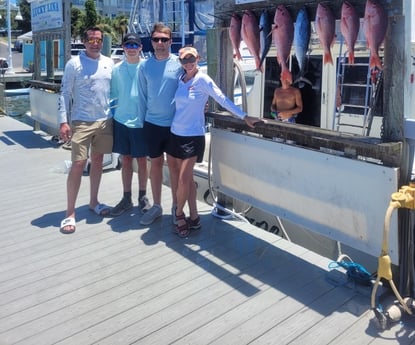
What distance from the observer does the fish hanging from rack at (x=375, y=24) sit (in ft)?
8.96

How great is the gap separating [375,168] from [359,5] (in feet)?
3.34

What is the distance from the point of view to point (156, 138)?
412 centimetres

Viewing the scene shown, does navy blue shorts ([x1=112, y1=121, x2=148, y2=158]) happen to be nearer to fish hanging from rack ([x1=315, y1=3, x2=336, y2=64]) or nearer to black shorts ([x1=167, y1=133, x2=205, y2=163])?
black shorts ([x1=167, y1=133, x2=205, y2=163])

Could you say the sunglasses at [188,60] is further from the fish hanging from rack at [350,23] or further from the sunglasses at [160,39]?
the fish hanging from rack at [350,23]

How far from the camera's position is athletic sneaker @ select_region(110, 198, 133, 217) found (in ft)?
15.1

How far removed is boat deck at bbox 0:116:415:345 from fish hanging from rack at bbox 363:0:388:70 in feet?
5.02

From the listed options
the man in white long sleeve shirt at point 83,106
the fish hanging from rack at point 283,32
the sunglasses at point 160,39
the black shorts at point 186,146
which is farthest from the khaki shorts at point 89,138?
the fish hanging from rack at point 283,32

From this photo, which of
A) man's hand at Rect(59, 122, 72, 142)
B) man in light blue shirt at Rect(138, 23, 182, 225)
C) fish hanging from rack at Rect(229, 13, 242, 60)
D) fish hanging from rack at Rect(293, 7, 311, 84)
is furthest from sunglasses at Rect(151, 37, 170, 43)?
fish hanging from rack at Rect(293, 7, 311, 84)

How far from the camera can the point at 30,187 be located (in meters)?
5.65

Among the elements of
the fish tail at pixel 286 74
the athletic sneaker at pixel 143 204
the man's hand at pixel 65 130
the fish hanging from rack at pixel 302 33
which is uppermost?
the fish hanging from rack at pixel 302 33

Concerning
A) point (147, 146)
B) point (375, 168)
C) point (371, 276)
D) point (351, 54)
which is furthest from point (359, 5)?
point (147, 146)

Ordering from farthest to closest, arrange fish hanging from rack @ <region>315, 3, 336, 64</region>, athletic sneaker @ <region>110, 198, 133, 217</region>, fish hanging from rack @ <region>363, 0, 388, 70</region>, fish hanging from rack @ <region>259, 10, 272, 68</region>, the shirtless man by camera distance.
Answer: the shirtless man, athletic sneaker @ <region>110, 198, 133, 217</region>, fish hanging from rack @ <region>259, 10, 272, 68</region>, fish hanging from rack @ <region>315, 3, 336, 64</region>, fish hanging from rack @ <region>363, 0, 388, 70</region>

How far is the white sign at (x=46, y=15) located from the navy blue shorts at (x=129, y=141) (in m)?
4.22

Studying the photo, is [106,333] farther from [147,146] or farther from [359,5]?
[359,5]
